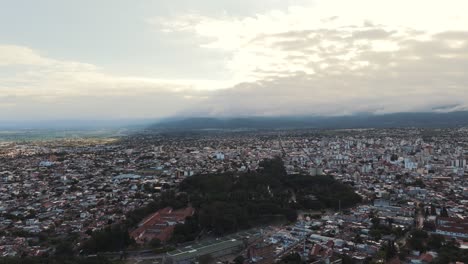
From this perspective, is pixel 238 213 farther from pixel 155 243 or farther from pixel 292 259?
pixel 292 259

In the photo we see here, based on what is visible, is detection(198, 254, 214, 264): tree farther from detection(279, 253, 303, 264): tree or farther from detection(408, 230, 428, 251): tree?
detection(408, 230, 428, 251): tree

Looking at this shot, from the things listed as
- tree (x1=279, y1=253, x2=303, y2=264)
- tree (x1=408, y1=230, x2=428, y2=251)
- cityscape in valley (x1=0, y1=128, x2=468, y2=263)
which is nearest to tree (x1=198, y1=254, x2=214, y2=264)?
cityscape in valley (x1=0, y1=128, x2=468, y2=263)

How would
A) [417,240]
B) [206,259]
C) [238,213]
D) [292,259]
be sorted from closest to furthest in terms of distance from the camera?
[292,259] → [206,259] → [417,240] → [238,213]

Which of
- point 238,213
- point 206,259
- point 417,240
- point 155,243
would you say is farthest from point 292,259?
point 155,243

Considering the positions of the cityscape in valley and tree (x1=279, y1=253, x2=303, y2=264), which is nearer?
tree (x1=279, y1=253, x2=303, y2=264)

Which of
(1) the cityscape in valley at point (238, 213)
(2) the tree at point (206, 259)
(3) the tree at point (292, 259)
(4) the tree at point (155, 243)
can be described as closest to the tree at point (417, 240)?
(1) the cityscape in valley at point (238, 213)

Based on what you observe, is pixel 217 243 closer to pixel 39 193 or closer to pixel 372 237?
pixel 372 237

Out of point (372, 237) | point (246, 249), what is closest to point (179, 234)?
point (246, 249)

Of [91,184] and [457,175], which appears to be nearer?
[91,184]
